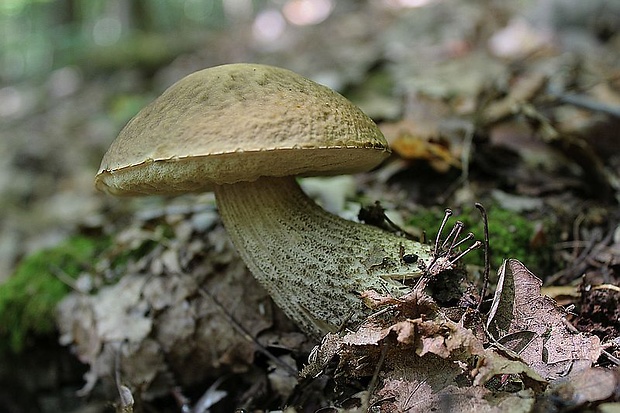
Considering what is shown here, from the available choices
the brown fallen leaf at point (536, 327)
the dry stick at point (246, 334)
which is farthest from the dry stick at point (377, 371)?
the dry stick at point (246, 334)

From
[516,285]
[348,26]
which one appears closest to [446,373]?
[516,285]

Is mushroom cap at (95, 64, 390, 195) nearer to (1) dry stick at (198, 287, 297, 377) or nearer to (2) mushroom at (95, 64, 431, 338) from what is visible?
(2) mushroom at (95, 64, 431, 338)

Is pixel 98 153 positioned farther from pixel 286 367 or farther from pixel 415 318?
pixel 415 318

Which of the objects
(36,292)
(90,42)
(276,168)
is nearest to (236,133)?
(276,168)

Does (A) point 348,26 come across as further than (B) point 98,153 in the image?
Yes

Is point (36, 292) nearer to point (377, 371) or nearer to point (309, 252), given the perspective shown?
point (309, 252)

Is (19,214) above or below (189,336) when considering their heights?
below

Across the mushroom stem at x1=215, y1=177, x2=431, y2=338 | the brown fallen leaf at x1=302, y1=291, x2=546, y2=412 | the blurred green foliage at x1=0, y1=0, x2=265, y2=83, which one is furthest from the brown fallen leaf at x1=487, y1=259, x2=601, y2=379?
the blurred green foliage at x1=0, y1=0, x2=265, y2=83
